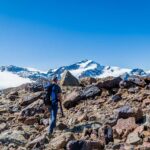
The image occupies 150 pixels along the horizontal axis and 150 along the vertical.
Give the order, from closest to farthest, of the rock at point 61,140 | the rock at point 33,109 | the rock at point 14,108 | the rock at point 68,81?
the rock at point 61,140
the rock at point 33,109
the rock at point 14,108
the rock at point 68,81

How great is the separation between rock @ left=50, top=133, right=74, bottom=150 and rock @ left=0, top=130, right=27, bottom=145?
2005 millimetres

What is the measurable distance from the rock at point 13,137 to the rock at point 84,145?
12.1 feet

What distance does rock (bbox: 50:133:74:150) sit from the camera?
59.5 ft

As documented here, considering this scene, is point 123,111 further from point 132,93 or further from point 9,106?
point 9,106

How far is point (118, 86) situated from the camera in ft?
94.7

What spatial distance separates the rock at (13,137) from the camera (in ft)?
66.7

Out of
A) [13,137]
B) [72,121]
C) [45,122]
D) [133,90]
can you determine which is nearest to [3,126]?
[45,122]

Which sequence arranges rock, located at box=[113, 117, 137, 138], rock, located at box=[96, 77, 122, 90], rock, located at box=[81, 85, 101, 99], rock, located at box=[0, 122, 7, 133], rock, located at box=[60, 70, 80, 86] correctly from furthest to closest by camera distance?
rock, located at box=[60, 70, 80, 86], rock, located at box=[96, 77, 122, 90], rock, located at box=[81, 85, 101, 99], rock, located at box=[0, 122, 7, 133], rock, located at box=[113, 117, 137, 138]

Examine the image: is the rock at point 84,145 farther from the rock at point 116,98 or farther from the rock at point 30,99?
the rock at point 30,99

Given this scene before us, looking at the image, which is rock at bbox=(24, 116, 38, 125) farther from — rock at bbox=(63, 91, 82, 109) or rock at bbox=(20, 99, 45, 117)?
rock at bbox=(63, 91, 82, 109)

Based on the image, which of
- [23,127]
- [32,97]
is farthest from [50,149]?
[32,97]

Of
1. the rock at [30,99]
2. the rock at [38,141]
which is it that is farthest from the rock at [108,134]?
the rock at [30,99]

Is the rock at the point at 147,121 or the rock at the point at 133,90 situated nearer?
the rock at the point at 147,121

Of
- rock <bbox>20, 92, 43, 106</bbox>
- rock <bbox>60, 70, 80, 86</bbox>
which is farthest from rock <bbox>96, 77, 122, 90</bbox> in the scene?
rock <bbox>60, 70, 80, 86</bbox>
